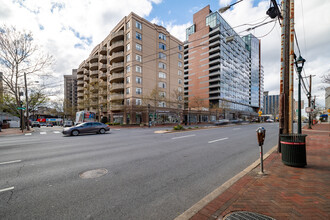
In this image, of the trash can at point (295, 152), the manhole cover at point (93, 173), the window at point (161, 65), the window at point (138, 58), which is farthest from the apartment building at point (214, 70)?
the manhole cover at point (93, 173)

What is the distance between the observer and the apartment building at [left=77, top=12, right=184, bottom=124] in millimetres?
35062

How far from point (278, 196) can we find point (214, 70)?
216 ft

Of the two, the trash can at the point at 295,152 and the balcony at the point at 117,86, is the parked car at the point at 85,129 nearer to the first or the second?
the trash can at the point at 295,152

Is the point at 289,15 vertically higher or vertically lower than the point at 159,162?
higher

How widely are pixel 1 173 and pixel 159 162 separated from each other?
5.02 metres

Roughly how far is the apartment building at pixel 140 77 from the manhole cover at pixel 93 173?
27.4m

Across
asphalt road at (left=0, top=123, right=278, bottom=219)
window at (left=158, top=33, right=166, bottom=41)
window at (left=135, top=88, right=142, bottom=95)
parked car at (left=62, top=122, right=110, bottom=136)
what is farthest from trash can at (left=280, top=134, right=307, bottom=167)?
window at (left=158, top=33, right=166, bottom=41)

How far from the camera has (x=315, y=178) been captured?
12.5 ft

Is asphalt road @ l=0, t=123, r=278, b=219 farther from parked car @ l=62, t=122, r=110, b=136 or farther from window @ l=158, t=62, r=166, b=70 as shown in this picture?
window @ l=158, t=62, r=166, b=70

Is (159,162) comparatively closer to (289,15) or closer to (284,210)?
(284,210)

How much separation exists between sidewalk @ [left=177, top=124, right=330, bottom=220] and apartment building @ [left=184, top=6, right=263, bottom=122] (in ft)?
147

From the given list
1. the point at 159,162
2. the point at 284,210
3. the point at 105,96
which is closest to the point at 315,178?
the point at 284,210

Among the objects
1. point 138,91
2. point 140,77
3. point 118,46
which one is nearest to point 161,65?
point 140,77

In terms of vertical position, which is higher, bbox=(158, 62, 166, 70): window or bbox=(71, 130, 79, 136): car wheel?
bbox=(158, 62, 166, 70): window
